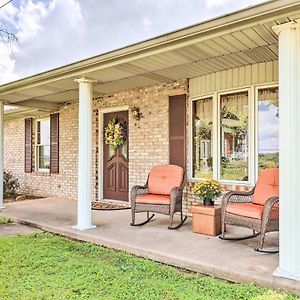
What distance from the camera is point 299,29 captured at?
3223 mm

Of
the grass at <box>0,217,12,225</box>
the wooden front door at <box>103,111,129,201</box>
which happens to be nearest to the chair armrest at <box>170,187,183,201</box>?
the wooden front door at <box>103,111,129,201</box>

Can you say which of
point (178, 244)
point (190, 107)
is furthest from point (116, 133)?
point (178, 244)

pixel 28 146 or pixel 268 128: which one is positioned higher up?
pixel 268 128

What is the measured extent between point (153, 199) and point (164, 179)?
0.63 metres

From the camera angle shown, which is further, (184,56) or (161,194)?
(161,194)

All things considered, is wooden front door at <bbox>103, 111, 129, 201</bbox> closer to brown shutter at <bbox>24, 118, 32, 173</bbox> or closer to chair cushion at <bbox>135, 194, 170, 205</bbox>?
chair cushion at <bbox>135, 194, 170, 205</bbox>

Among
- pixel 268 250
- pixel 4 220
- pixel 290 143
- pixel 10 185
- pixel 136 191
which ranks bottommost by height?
pixel 4 220

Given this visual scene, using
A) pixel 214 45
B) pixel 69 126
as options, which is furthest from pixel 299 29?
pixel 69 126

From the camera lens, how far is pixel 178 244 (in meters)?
4.48

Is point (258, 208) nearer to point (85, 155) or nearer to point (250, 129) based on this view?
point (250, 129)

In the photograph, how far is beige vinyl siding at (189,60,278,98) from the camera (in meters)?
5.32

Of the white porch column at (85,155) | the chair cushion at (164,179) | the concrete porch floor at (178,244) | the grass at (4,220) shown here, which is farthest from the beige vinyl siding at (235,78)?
the grass at (4,220)

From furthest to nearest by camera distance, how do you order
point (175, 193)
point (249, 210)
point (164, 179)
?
point (164, 179), point (175, 193), point (249, 210)

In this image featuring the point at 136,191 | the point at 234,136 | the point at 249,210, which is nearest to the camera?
the point at 249,210
